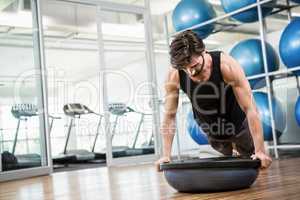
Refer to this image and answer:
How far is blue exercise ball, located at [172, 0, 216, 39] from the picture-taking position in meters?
4.18

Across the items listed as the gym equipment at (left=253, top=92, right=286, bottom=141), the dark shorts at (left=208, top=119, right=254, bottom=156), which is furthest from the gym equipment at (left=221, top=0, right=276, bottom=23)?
the dark shorts at (left=208, top=119, right=254, bottom=156)

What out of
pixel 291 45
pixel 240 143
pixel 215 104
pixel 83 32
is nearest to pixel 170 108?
pixel 215 104

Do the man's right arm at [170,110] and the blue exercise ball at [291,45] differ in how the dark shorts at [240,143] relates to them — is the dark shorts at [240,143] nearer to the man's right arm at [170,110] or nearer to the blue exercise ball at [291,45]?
the man's right arm at [170,110]

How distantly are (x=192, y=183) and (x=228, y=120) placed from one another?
43 cm

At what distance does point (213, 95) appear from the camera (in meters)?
1.87

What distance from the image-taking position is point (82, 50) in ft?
28.5

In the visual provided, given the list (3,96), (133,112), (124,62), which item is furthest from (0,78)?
(124,62)

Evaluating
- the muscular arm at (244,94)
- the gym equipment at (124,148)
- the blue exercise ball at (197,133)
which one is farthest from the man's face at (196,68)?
the gym equipment at (124,148)

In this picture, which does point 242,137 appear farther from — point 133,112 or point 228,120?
point 133,112

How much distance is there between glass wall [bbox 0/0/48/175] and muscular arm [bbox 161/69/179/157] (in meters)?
2.35

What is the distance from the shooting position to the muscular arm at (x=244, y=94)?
5.59ft

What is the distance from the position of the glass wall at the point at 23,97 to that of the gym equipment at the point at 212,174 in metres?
2.45

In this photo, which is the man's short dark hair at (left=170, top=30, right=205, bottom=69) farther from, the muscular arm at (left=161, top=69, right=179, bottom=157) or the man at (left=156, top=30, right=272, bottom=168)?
the muscular arm at (left=161, top=69, right=179, bottom=157)

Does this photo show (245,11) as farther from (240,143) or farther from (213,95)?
(213,95)
